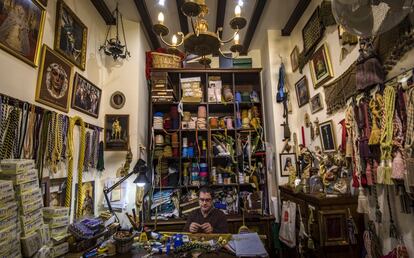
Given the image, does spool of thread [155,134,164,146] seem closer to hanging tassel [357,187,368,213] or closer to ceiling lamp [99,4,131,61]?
ceiling lamp [99,4,131,61]

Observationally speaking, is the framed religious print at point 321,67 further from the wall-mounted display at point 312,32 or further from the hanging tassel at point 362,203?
the hanging tassel at point 362,203

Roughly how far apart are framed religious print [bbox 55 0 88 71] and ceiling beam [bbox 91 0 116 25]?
40 centimetres

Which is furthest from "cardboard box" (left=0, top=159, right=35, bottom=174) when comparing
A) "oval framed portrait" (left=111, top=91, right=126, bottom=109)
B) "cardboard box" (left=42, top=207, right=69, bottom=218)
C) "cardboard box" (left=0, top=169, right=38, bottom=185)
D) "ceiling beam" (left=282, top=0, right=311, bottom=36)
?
"ceiling beam" (left=282, top=0, right=311, bottom=36)

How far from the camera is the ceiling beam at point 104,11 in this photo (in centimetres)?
263

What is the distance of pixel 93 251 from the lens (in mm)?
1537

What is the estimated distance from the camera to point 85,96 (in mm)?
2422

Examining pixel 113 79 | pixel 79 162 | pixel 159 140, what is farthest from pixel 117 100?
pixel 79 162

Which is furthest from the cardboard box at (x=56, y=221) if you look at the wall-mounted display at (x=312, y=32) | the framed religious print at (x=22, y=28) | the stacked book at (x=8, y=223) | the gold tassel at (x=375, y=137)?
the wall-mounted display at (x=312, y=32)

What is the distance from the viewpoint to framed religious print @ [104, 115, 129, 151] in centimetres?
280

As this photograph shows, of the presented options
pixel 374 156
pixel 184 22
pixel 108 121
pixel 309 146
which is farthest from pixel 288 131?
pixel 108 121

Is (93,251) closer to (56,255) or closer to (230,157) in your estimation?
(56,255)

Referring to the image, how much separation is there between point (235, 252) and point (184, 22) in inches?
116

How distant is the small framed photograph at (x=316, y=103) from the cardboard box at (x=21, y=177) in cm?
260

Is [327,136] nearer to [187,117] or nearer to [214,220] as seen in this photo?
[214,220]
